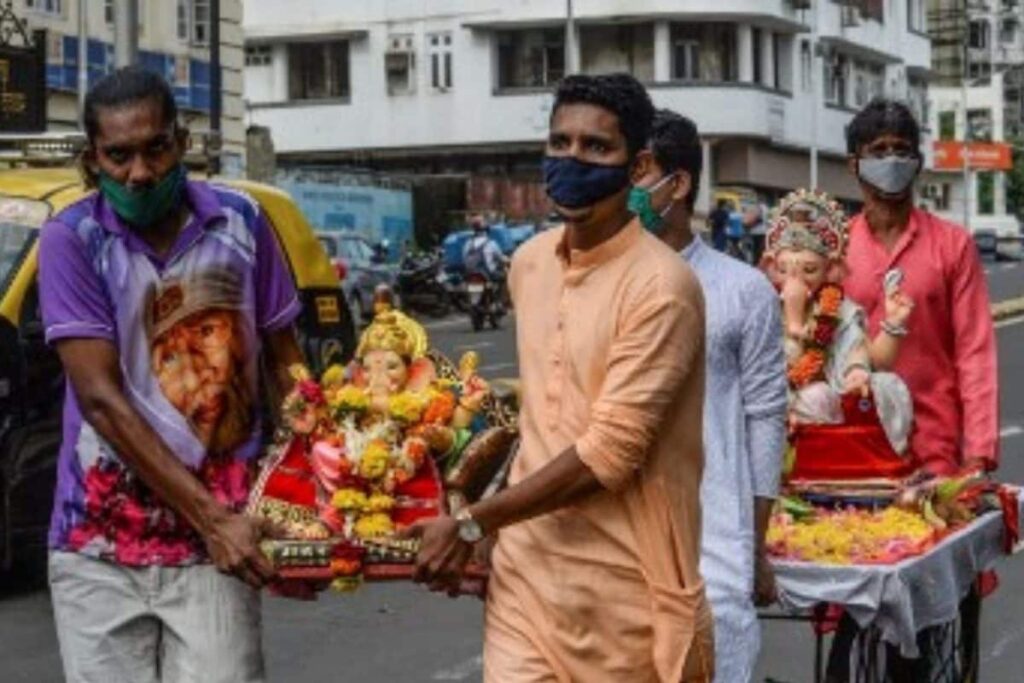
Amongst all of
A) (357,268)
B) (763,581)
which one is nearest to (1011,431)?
(763,581)

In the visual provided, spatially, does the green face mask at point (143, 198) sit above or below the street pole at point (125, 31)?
below

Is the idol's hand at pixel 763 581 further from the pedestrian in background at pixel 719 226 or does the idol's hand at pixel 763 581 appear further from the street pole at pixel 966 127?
the street pole at pixel 966 127

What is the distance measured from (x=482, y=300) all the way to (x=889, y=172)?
3103 centimetres

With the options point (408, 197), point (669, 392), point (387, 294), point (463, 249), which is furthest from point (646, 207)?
point (408, 197)

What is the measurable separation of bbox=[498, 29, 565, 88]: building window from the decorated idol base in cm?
6189

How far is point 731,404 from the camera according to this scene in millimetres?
6336

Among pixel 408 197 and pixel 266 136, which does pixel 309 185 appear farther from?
pixel 408 197

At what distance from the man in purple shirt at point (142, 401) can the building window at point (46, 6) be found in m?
33.4

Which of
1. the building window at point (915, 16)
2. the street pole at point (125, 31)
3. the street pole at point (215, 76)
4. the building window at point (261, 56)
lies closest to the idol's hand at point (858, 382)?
the street pole at point (125, 31)

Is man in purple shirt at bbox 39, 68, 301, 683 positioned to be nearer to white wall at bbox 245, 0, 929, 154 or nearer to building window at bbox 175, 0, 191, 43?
building window at bbox 175, 0, 191, 43

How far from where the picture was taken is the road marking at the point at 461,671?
10398mm

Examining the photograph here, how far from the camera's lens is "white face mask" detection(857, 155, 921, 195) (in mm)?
7555

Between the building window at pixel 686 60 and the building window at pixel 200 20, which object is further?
the building window at pixel 686 60

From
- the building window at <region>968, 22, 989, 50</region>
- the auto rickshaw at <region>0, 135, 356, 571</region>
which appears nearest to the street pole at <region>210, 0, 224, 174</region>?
the auto rickshaw at <region>0, 135, 356, 571</region>
